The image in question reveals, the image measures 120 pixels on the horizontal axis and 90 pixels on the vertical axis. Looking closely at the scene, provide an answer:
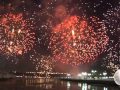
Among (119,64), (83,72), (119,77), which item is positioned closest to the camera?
(119,77)

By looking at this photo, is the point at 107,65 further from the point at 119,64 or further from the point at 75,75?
the point at 75,75

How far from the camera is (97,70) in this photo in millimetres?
111812

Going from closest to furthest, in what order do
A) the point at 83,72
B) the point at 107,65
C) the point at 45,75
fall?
the point at 107,65, the point at 83,72, the point at 45,75

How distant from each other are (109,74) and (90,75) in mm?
10215

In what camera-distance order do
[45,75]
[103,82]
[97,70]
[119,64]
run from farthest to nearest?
1. [45,75]
2. [97,70]
3. [119,64]
4. [103,82]

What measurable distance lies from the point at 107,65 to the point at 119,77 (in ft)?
312

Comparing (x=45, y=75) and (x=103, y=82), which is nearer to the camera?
(x=103, y=82)

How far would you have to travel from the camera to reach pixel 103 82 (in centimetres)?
6781

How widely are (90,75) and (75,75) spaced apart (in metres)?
11.0

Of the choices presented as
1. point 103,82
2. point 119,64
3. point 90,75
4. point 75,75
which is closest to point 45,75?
point 75,75

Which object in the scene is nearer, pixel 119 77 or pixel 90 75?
pixel 119 77

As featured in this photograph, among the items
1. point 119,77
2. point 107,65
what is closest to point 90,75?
point 107,65

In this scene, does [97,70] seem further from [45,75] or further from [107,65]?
[45,75]

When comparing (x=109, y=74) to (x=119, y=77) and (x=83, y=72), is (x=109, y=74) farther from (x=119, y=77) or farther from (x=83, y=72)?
(x=119, y=77)
